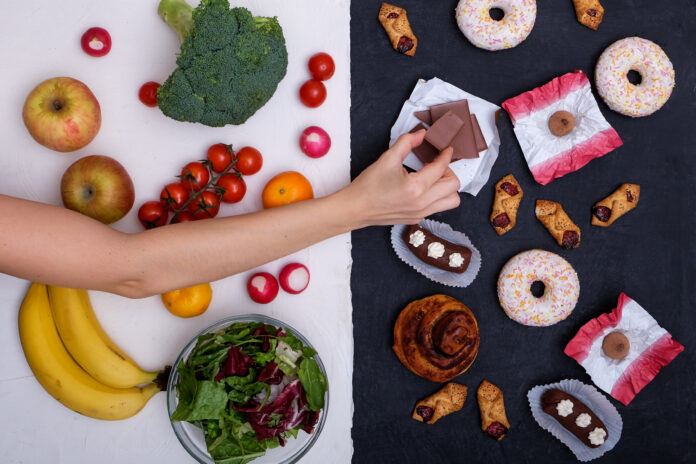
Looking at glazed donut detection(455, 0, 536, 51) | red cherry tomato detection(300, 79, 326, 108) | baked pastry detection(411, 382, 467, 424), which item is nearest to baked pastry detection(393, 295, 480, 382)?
baked pastry detection(411, 382, 467, 424)

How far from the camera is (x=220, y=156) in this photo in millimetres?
1261

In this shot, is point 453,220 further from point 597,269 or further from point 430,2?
point 430,2

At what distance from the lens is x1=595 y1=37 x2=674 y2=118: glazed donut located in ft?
4.55

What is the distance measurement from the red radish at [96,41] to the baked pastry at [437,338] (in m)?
1.05

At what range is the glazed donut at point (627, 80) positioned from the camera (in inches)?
54.6

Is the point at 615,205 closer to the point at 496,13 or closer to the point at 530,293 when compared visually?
the point at 530,293

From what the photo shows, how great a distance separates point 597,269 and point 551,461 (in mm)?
562

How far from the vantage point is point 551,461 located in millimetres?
1396

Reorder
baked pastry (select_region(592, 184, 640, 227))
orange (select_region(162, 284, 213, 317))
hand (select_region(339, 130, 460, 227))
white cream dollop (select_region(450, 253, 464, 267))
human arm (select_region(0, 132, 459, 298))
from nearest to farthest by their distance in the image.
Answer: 1. human arm (select_region(0, 132, 459, 298))
2. hand (select_region(339, 130, 460, 227))
3. orange (select_region(162, 284, 213, 317))
4. white cream dollop (select_region(450, 253, 464, 267))
5. baked pastry (select_region(592, 184, 640, 227))

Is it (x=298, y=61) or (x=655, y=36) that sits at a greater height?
(x=655, y=36)

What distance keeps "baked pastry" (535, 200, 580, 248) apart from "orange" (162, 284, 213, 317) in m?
0.94

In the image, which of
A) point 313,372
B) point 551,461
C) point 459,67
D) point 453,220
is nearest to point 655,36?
point 459,67

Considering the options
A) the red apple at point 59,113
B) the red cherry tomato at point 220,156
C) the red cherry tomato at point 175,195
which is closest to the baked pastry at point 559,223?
the red cherry tomato at point 220,156

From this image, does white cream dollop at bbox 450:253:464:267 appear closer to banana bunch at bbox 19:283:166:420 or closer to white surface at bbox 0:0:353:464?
white surface at bbox 0:0:353:464
